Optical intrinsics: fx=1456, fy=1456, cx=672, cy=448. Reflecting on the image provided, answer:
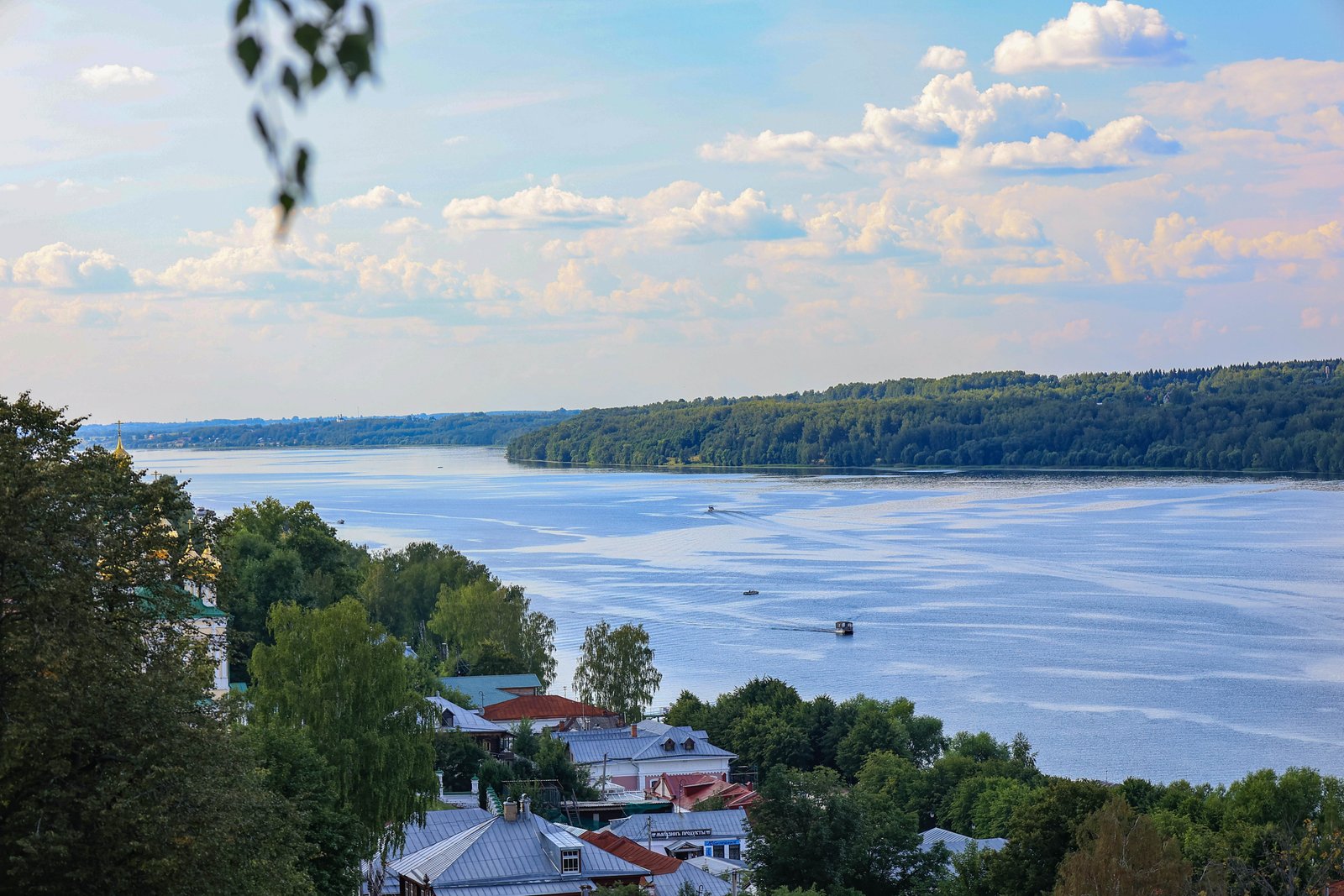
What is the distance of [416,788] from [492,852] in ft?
4.85

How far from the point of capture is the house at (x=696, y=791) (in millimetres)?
31791

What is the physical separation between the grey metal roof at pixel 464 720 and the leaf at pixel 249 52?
32714mm

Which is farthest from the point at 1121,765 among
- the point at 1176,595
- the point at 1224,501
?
the point at 1224,501

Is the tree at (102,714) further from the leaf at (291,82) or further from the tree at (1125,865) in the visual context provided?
the tree at (1125,865)

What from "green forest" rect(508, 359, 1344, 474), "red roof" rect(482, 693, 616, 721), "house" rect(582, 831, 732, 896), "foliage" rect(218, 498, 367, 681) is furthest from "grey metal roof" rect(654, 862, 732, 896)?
"green forest" rect(508, 359, 1344, 474)

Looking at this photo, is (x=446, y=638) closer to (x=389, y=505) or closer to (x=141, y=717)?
(x=141, y=717)

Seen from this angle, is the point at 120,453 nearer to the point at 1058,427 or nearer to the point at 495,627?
the point at 495,627

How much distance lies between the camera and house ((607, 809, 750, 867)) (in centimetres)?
2714

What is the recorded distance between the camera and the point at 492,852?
833 inches

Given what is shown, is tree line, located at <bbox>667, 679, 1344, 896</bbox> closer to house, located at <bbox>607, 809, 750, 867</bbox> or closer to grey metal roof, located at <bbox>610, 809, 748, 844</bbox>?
house, located at <bbox>607, 809, 750, 867</bbox>

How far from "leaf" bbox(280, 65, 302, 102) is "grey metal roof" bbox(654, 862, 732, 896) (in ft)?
65.9

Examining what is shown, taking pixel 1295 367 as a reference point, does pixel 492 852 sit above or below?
below

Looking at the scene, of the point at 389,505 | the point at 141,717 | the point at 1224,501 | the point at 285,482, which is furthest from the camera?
the point at 285,482

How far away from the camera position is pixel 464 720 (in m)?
36.0
